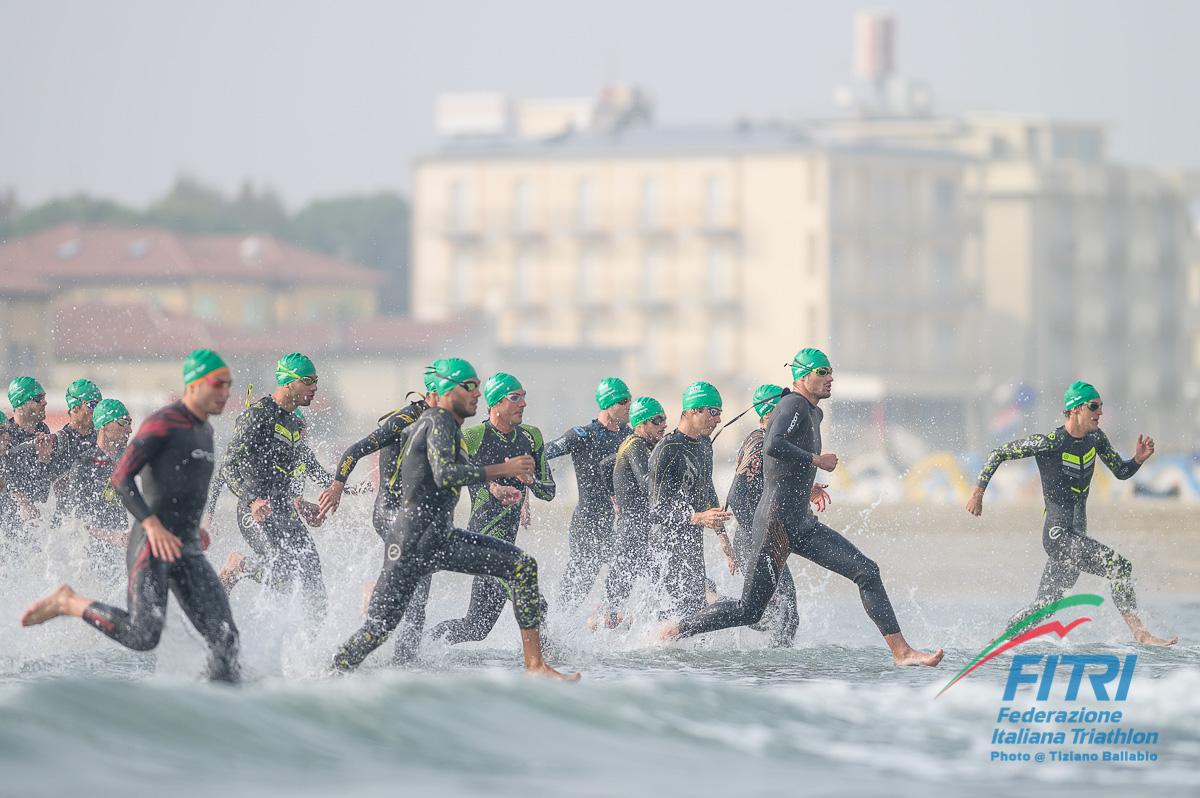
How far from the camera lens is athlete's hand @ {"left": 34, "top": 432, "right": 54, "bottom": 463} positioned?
49.4 feet

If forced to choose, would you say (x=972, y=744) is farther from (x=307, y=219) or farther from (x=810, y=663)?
(x=307, y=219)

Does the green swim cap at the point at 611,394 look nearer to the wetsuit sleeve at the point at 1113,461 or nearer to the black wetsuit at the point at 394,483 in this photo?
the black wetsuit at the point at 394,483

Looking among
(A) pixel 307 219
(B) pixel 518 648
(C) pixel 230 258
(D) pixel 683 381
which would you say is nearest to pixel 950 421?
(D) pixel 683 381

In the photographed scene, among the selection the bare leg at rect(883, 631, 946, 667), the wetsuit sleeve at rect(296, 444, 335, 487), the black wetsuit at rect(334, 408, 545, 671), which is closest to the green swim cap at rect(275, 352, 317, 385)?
the wetsuit sleeve at rect(296, 444, 335, 487)

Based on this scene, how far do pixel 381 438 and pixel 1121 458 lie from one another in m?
5.17

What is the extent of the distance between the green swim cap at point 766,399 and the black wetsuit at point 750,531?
0.15 metres

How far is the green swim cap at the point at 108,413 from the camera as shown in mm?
14945

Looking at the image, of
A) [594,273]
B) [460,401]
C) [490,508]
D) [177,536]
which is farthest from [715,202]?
[177,536]

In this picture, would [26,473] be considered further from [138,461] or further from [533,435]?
[138,461]

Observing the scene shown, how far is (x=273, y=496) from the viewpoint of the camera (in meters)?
13.3

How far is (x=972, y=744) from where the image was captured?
35.0 ft

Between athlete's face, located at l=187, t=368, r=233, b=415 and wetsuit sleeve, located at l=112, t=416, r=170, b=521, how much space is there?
0.83ft

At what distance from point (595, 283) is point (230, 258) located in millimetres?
17721

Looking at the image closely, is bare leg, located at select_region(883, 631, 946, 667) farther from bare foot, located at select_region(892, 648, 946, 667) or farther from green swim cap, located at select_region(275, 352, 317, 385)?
green swim cap, located at select_region(275, 352, 317, 385)
